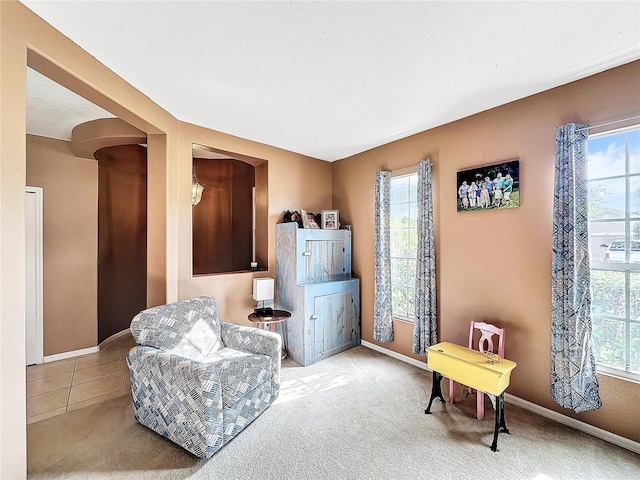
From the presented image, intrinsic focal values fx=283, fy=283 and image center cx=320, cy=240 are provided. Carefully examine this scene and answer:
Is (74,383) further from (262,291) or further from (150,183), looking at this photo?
(150,183)

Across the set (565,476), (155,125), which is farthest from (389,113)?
(565,476)

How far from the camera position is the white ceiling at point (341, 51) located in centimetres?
151

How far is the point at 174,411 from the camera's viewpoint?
1.92 meters

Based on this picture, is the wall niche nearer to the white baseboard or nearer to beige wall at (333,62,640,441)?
the white baseboard

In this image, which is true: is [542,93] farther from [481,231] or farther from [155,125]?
[155,125]

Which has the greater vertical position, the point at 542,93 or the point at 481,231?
the point at 542,93

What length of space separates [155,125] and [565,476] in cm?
400

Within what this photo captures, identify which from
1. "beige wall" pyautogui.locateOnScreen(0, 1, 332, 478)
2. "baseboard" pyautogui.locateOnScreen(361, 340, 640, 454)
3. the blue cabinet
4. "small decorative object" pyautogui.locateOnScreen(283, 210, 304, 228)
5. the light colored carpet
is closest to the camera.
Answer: "beige wall" pyautogui.locateOnScreen(0, 1, 332, 478)

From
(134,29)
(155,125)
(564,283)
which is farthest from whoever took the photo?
(155,125)

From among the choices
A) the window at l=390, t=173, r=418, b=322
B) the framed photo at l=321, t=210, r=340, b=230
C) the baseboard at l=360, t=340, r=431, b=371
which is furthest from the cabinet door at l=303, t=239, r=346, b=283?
the baseboard at l=360, t=340, r=431, b=371

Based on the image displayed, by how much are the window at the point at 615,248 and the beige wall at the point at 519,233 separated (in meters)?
0.16

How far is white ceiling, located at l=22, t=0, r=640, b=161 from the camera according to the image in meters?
1.51

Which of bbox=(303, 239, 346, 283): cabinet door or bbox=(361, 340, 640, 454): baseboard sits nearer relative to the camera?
bbox=(361, 340, 640, 454): baseboard

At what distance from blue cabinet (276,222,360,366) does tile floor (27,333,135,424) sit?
176cm
